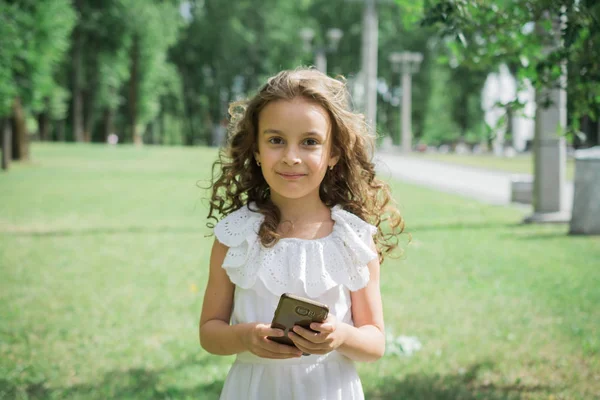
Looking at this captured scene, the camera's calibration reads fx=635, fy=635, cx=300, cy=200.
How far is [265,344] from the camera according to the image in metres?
1.84

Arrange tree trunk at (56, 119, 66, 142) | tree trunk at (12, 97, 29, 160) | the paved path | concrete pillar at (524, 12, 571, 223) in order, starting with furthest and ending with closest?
1. tree trunk at (56, 119, 66, 142)
2. tree trunk at (12, 97, 29, 160)
3. the paved path
4. concrete pillar at (524, 12, 571, 223)

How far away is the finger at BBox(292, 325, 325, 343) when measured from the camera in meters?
1.75

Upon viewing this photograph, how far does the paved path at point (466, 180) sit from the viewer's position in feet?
52.1

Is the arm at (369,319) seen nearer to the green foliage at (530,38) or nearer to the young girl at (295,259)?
the young girl at (295,259)

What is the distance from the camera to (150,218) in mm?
12344

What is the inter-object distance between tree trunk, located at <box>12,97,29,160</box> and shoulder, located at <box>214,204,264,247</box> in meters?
26.0

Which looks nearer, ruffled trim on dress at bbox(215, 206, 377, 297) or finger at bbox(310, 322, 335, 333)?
finger at bbox(310, 322, 335, 333)

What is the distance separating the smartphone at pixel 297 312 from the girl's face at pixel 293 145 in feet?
1.48

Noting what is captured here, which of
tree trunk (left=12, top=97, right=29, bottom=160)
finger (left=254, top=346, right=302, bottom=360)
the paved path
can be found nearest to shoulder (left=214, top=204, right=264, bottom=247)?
finger (left=254, top=346, right=302, bottom=360)

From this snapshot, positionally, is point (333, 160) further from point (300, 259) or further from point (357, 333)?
point (357, 333)

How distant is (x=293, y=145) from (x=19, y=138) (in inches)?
1063

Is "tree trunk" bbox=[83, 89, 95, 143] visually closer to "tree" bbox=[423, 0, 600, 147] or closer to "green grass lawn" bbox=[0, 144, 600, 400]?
"green grass lawn" bbox=[0, 144, 600, 400]

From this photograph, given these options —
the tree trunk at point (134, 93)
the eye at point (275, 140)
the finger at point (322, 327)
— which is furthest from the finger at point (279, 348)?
the tree trunk at point (134, 93)

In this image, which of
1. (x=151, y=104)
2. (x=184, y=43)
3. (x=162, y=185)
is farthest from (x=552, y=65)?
(x=184, y=43)
